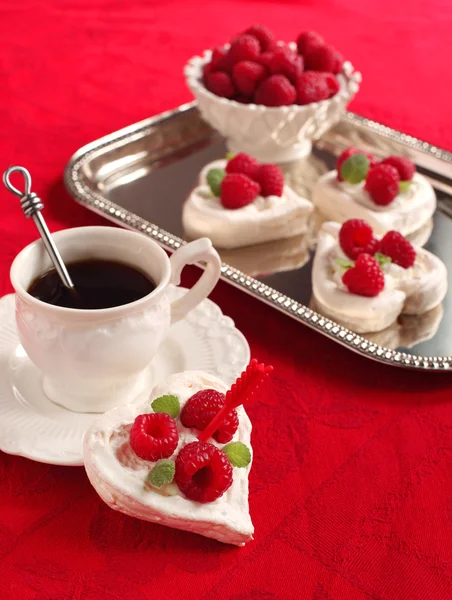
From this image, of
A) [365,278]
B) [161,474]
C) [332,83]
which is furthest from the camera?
[332,83]

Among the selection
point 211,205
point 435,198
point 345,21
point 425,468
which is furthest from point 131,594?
point 345,21

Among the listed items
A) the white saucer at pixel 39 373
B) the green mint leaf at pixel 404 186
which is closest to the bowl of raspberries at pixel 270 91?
the green mint leaf at pixel 404 186

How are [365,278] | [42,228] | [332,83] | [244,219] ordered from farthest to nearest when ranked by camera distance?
[332,83]
[244,219]
[365,278]
[42,228]

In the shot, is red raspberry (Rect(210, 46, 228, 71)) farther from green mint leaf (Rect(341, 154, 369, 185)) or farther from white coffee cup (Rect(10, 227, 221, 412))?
white coffee cup (Rect(10, 227, 221, 412))

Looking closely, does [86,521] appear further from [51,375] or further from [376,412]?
[376,412]

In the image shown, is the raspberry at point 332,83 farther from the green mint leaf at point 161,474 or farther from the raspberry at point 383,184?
the green mint leaf at point 161,474

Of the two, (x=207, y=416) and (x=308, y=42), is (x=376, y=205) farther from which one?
(x=207, y=416)

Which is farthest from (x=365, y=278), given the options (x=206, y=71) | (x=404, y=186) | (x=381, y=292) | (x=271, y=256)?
(x=206, y=71)

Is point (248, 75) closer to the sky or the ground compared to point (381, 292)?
closer to the sky
